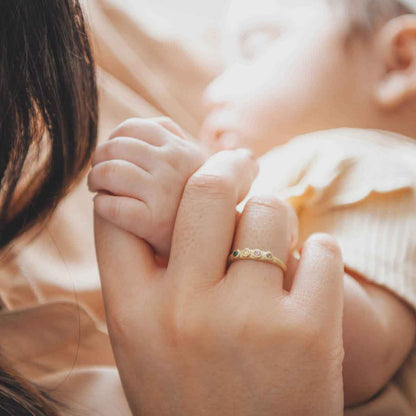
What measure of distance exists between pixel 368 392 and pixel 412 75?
761mm

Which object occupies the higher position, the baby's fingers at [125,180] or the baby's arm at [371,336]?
the baby's fingers at [125,180]

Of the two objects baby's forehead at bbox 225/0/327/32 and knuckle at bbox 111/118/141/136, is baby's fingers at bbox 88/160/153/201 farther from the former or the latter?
baby's forehead at bbox 225/0/327/32

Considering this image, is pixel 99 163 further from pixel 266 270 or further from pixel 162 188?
pixel 266 270

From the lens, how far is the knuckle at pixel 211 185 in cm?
57

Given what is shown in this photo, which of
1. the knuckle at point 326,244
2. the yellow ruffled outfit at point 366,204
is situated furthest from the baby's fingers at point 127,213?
the yellow ruffled outfit at point 366,204

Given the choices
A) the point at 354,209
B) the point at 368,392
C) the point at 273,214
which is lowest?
the point at 368,392

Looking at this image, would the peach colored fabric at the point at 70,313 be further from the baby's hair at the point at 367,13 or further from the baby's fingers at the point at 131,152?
the baby's hair at the point at 367,13

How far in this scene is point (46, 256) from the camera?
86 centimetres

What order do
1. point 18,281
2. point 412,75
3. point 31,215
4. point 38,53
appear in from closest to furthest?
1. point 38,53
2. point 31,215
3. point 18,281
4. point 412,75

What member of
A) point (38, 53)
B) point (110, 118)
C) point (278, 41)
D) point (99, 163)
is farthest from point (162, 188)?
point (278, 41)

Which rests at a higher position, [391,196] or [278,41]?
[278,41]

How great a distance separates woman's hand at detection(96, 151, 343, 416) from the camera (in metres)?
0.52

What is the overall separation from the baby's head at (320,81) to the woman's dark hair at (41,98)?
0.53m

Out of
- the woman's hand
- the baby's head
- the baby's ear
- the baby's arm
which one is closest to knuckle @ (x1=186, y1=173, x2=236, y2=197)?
the woman's hand
